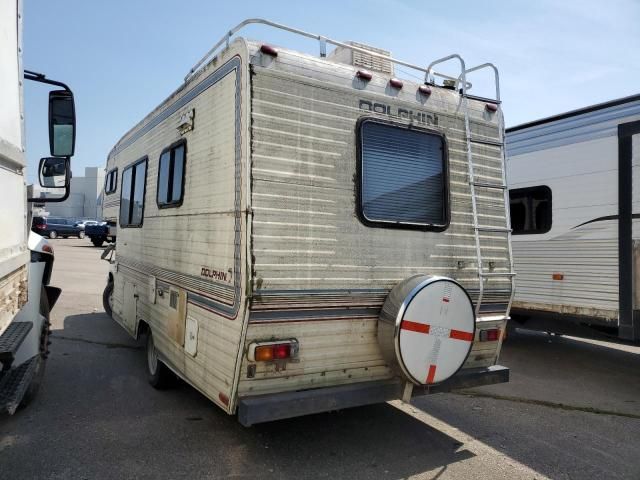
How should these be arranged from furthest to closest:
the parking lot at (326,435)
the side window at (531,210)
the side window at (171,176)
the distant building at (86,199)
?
1. the distant building at (86,199)
2. the side window at (531,210)
3. the side window at (171,176)
4. the parking lot at (326,435)

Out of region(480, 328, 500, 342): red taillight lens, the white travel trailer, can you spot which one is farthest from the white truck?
the white travel trailer

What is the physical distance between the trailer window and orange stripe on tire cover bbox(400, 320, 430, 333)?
78 centimetres

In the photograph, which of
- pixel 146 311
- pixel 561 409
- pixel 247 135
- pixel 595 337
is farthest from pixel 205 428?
pixel 595 337

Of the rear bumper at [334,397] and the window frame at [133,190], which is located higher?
the window frame at [133,190]

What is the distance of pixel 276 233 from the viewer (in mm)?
3447

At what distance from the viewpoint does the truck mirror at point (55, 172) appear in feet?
12.8

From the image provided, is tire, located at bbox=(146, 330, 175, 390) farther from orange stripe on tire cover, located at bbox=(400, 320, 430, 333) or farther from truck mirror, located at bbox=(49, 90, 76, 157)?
orange stripe on tire cover, located at bbox=(400, 320, 430, 333)

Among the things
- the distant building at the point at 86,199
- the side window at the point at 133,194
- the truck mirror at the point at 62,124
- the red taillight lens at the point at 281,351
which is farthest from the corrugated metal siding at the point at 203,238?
the distant building at the point at 86,199

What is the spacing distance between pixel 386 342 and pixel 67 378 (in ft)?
12.2

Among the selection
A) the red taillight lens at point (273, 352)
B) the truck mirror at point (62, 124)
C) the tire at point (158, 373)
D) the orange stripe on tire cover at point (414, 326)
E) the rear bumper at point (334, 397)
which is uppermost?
the truck mirror at point (62, 124)

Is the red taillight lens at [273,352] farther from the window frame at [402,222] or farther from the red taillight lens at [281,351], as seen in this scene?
the window frame at [402,222]

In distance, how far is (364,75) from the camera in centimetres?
392

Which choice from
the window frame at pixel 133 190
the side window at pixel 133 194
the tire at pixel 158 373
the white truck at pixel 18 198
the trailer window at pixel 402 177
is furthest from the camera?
the side window at pixel 133 194

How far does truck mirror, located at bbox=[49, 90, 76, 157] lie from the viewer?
3914 millimetres
